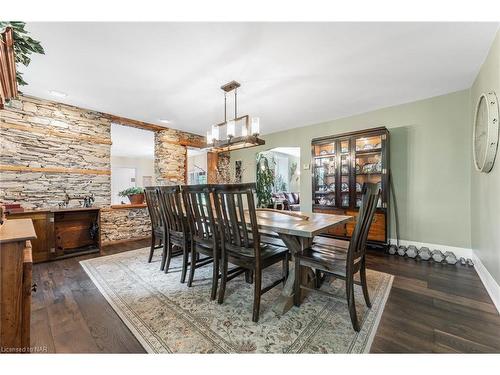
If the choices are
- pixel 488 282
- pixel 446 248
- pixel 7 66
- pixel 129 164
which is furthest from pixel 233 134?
pixel 129 164

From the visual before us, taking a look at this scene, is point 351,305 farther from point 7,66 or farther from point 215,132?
point 7,66

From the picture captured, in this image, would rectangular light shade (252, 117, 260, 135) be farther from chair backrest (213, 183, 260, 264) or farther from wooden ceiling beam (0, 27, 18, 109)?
wooden ceiling beam (0, 27, 18, 109)

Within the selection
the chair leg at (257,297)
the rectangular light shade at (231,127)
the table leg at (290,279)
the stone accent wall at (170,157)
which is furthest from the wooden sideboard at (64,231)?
the table leg at (290,279)

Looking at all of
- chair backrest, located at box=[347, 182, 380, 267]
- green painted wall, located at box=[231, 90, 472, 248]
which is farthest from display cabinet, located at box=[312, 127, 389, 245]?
chair backrest, located at box=[347, 182, 380, 267]

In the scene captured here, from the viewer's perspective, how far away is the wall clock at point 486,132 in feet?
6.35

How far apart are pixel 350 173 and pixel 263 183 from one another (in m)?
2.14

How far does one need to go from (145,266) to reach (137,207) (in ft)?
6.32

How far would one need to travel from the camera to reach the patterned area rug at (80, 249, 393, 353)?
1.43 metres

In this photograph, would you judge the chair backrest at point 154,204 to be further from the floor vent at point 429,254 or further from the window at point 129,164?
the window at point 129,164

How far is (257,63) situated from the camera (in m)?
2.35

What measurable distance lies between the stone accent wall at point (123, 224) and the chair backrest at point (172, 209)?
2076 mm

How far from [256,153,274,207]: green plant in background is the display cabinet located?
1303 millimetres
